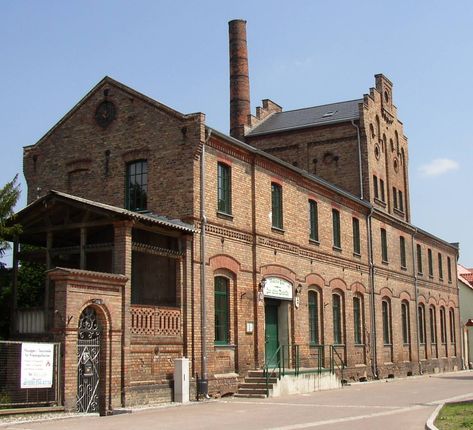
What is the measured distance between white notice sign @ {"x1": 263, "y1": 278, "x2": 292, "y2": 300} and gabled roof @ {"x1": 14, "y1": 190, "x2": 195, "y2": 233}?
489 cm

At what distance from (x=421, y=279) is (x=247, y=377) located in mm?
21169

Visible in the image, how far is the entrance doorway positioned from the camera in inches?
1022

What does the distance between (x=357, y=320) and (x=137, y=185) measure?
13882 millimetres

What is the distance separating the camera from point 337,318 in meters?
31.2

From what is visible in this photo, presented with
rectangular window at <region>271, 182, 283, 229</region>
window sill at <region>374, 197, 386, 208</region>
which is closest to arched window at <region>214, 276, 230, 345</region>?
rectangular window at <region>271, 182, 283, 229</region>

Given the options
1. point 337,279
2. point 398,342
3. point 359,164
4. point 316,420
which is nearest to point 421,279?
point 398,342

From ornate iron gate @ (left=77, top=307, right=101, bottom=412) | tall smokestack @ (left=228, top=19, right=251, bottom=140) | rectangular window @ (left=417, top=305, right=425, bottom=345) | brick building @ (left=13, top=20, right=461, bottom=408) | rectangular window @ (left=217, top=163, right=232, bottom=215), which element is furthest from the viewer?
rectangular window @ (left=417, top=305, right=425, bottom=345)

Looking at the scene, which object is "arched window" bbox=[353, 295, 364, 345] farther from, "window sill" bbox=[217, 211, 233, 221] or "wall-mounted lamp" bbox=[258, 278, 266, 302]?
"window sill" bbox=[217, 211, 233, 221]

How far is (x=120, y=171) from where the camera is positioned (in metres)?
23.8

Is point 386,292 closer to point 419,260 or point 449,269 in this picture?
point 419,260

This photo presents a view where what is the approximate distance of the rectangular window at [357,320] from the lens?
3275 cm

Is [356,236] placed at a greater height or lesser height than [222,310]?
greater

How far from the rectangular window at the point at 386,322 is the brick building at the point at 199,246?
0.06 m

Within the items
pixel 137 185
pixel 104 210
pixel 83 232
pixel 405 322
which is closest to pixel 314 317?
pixel 137 185
